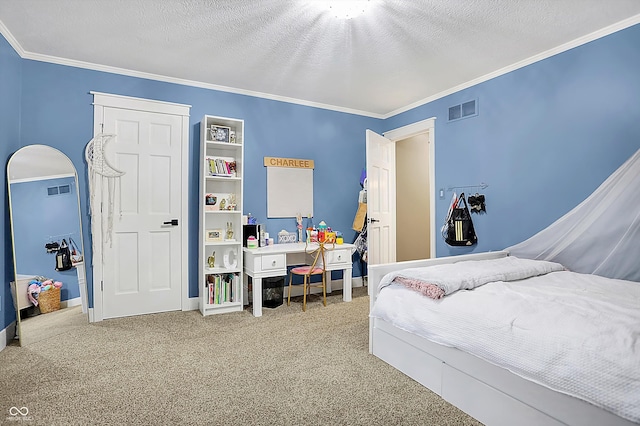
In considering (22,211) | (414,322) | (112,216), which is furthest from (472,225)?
(22,211)

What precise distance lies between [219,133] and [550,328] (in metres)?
3.36

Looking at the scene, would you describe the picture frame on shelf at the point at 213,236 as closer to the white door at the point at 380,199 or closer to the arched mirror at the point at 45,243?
the arched mirror at the point at 45,243

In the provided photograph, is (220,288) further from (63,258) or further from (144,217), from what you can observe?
(63,258)

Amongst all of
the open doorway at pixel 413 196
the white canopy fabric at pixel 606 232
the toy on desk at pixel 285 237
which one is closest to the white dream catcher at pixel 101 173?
the toy on desk at pixel 285 237

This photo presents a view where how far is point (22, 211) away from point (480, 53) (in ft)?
13.8

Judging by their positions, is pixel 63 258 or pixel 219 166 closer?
pixel 63 258

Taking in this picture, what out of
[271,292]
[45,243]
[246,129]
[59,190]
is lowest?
[271,292]

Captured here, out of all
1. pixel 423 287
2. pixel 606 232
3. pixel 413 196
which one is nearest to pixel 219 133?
pixel 423 287

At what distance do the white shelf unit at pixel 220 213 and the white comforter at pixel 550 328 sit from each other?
1.91 meters

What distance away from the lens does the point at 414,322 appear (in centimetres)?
216

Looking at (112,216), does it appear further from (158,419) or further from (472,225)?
(472,225)

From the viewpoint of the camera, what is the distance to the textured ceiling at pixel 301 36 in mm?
2500

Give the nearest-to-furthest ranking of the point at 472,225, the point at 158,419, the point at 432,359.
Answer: the point at 158,419, the point at 432,359, the point at 472,225

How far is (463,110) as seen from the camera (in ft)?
13.1
